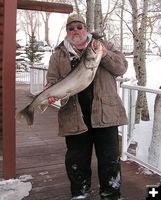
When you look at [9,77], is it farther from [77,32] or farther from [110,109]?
[110,109]

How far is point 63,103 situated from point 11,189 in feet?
A: 4.54

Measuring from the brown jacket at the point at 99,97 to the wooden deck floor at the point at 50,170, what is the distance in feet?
3.39

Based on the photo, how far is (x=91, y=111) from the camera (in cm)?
349

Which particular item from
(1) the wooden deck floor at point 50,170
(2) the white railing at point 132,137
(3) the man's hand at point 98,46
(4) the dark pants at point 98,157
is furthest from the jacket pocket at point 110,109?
(1) the wooden deck floor at point 50,170

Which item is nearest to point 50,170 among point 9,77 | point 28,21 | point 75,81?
point 9,77

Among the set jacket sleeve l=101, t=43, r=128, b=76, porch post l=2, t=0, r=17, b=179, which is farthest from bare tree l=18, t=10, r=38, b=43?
jacket sleeve l=101, t=43, r=128, b=76

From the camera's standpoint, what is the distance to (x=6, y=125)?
4.39 meters

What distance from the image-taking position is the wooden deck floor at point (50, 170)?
4.28 m

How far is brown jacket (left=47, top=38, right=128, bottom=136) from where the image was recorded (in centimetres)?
346

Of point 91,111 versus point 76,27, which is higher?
point 76,27

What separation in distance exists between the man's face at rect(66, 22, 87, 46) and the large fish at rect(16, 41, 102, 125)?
8.3 inches

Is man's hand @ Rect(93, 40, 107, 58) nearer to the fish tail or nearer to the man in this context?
the man

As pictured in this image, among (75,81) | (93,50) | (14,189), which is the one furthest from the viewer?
(14,189)

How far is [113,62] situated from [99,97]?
1.08ft
